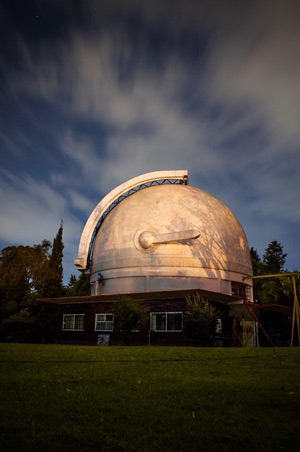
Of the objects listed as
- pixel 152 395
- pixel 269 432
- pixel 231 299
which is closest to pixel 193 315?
pixel 231 299

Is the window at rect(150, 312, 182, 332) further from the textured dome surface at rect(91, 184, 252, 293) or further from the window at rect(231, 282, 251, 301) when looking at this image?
the window at rect(231, 282, 251, 301)

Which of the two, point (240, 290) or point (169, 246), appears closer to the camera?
point (169, 246)

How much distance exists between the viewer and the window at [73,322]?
34.2 metres

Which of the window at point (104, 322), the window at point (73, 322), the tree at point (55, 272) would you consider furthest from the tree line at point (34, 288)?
the window at point (104, 322)

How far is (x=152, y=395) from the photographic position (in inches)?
259

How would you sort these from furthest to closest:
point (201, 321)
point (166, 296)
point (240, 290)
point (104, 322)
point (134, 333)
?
1. point (240, 290)
2. point (104, 322)
3. point (134, 333)
4. point (166, 296)
5. point (201, 321)

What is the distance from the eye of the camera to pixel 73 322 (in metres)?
34.8

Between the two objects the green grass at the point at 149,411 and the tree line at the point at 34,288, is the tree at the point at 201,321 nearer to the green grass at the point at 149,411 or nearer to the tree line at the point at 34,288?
the green grass at the point at 149,411

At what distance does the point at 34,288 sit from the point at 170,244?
2009cm

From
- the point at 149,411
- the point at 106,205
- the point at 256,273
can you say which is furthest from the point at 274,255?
the point at 149,411

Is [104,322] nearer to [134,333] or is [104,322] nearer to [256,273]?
[134,333]

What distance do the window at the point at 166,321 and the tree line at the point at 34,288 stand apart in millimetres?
15662

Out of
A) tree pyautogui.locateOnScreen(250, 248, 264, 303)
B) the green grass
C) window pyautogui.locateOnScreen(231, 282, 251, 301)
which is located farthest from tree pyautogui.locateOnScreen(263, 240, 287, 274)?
the green grass

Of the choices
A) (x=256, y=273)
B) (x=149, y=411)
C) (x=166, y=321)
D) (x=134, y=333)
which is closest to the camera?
(x=149, y=411)
